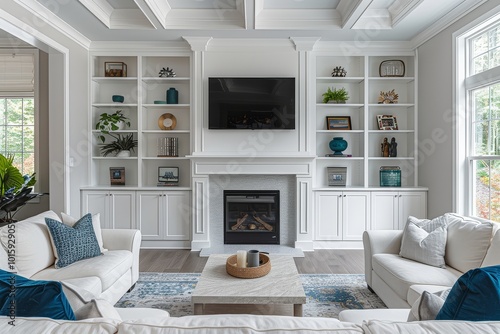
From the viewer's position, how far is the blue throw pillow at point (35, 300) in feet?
3.25

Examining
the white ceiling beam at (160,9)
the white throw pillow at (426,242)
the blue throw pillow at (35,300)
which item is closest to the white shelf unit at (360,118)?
the white throw pillow at (426,242)

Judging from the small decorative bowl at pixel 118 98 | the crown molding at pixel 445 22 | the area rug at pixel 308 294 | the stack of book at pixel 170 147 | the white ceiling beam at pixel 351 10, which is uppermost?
the white ceiling beam at pixel 351 10

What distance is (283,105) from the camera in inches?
166

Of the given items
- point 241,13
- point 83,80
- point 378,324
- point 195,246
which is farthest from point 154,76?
point 378,324

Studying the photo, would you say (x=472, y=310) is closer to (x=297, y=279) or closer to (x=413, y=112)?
(x=297, y=279)

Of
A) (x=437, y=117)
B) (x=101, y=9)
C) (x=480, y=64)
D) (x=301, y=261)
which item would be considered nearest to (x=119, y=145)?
(x=101, y=9)

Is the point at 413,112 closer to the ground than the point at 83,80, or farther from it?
closer to the ground

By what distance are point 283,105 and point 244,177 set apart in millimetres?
1116

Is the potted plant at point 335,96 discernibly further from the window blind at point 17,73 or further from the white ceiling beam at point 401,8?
the window blind at point 17,73

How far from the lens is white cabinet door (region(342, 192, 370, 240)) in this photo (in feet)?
13.8

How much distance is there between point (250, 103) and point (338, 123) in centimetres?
132

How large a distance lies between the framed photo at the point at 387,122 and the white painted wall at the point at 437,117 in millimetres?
338

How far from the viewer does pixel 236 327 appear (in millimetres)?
828

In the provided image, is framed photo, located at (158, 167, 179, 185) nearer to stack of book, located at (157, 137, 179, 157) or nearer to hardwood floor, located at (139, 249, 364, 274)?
stack of book, located at (157, 137, 179, 157)
